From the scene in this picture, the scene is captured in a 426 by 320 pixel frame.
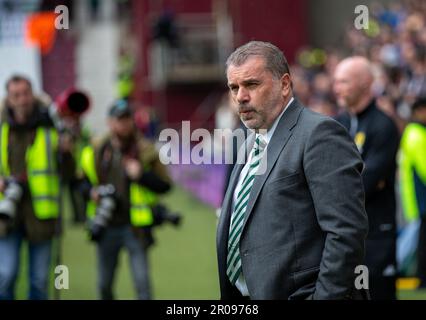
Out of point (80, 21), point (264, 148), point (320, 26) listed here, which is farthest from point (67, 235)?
point (80, 21)

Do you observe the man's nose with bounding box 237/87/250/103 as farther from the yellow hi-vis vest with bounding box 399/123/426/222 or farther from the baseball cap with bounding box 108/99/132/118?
the yellow hi-vis vest with bounding box 399/123/426/222

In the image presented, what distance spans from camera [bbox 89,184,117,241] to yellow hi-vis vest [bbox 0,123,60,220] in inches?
13.0

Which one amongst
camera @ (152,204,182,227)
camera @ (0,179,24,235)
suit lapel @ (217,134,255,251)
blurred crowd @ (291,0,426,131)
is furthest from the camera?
blurred crowd @ (291,0,426,131)

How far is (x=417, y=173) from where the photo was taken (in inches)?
353

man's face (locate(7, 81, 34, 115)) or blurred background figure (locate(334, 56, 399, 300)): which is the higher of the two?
man's face (locate(7, 81, 34, 115))

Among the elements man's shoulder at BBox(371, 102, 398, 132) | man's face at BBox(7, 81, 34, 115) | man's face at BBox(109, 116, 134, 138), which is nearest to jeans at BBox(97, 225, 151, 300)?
man's face at BBox(109, 116, 134, 138)

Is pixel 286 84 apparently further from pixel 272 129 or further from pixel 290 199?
pixel 290 199

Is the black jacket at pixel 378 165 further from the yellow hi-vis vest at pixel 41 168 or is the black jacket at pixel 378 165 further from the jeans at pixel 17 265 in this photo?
the jeans at pixel 17 265

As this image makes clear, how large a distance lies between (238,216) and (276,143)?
362mm

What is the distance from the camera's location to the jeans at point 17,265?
22.8 ft

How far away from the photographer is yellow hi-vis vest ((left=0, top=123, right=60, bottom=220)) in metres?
7.09

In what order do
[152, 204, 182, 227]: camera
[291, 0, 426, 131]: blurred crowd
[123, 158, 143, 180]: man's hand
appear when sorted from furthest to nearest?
[291, 0, 426, 131]: blurred crowd, [152, 204, 182, 227]: camera, [123, 158, 143, 180]: man's hand

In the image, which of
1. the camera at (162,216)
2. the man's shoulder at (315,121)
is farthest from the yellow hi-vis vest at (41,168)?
the man's shoulder at (315,121)
